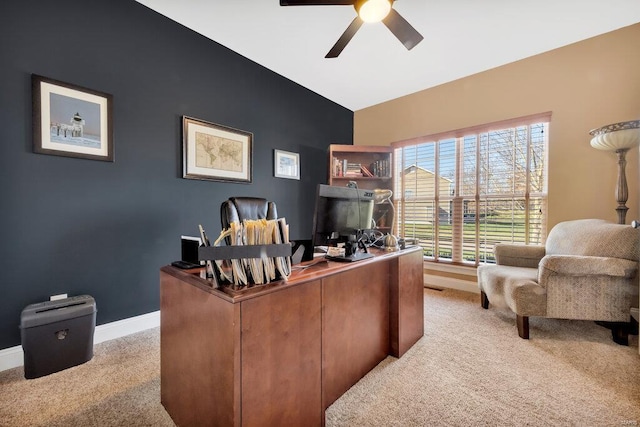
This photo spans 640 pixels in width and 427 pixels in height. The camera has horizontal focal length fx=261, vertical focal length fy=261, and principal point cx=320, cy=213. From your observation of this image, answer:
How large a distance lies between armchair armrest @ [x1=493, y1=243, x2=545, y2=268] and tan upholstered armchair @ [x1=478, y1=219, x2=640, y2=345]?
0.36 metres

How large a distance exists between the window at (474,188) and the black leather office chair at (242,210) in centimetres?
232

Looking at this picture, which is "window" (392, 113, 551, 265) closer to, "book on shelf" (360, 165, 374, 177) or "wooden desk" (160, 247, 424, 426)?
"book on shelf" (360, 165, 374, 177)

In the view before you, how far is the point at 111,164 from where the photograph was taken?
83.7 inches

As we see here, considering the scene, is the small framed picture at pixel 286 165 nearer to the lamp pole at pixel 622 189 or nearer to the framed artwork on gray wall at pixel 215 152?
the framed artwork on gray wall at pixel 215 152

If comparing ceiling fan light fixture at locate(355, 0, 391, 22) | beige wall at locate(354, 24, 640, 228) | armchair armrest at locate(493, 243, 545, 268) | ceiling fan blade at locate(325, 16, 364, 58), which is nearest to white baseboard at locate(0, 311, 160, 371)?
ceiling fan blade at locate(325, 16, 364, 58)

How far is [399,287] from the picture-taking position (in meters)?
1.82

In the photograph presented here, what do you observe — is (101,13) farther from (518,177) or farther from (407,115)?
(518,177)

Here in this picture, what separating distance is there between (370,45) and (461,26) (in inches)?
33.8

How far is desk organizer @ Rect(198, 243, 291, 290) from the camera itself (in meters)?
0.94

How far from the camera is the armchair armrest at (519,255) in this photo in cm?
264

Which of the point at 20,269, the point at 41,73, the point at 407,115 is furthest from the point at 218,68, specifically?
the point at 407,115

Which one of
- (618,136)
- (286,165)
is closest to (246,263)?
(286,165)

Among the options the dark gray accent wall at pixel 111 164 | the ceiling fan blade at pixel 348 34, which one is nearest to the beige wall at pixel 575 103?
the ceiling fan blade at pixel 348 34

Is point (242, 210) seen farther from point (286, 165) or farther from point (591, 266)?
point (591, 266)
